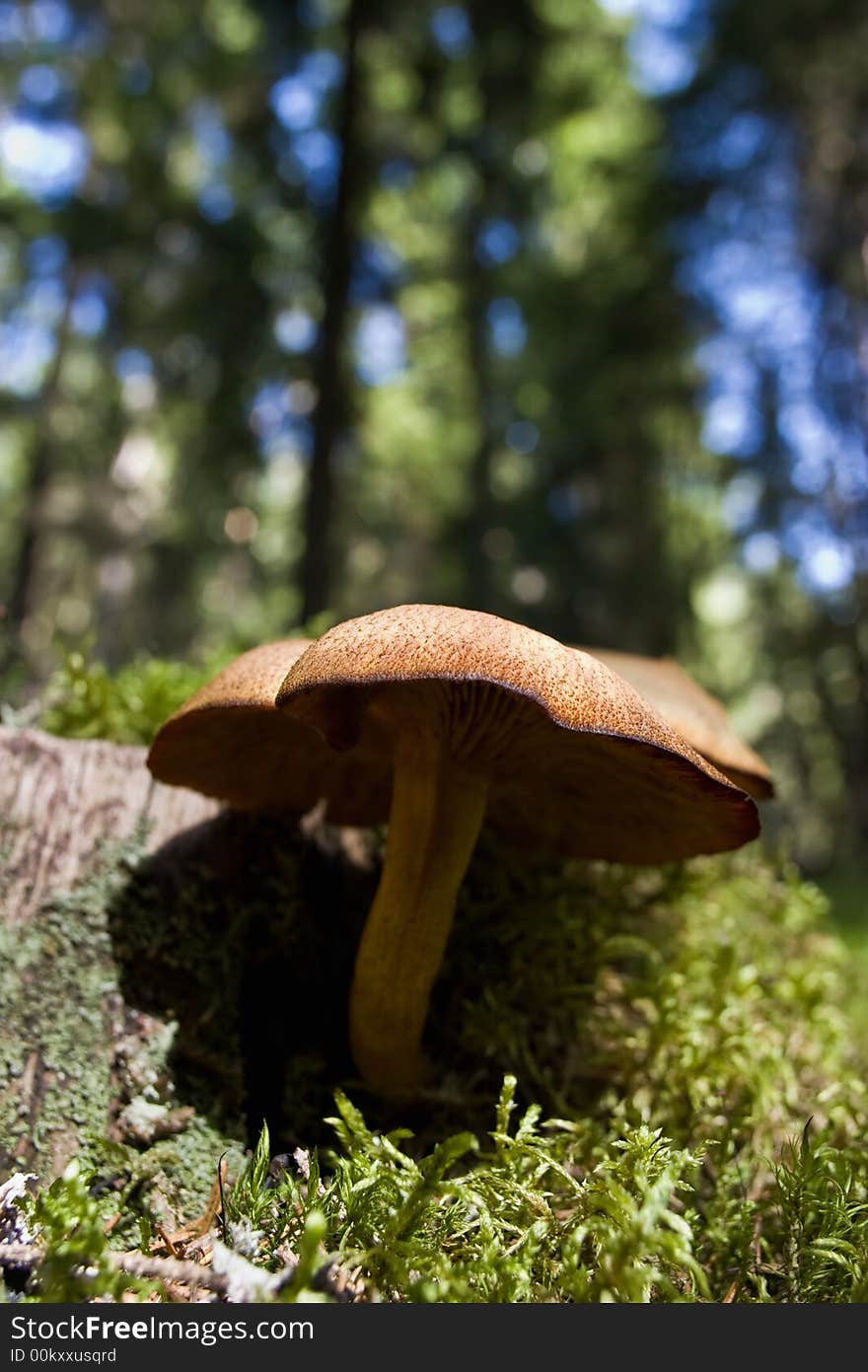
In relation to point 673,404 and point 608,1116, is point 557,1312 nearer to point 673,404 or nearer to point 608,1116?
point 608,1116

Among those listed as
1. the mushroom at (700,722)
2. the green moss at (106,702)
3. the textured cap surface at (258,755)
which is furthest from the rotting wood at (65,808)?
the mushroom at (700,722)

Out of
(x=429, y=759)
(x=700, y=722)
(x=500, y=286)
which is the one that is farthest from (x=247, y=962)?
(x=500, y=286)

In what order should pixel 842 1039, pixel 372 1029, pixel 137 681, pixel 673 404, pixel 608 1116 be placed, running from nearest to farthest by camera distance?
1. pixel 372 1029
2. pixel 608 1116
3. pixel 842 1039
4. pixel 137 681
5. pixel 673 404

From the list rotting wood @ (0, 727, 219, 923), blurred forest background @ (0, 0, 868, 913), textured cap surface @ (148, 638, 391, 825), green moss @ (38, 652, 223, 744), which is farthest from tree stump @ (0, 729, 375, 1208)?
blurred forest background @ (0, 0, 868, 913)

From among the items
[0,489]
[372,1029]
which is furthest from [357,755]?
[0,489]

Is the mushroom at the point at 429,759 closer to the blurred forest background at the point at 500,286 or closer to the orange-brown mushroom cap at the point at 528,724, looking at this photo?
the orange-brown mushroom cap at the point at 528,724

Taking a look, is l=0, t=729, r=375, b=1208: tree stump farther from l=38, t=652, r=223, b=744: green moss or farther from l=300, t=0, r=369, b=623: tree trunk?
l=300, t=0, r=369, b=623: tree trunk

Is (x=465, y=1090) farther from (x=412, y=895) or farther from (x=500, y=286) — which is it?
(x=500, y=286)
